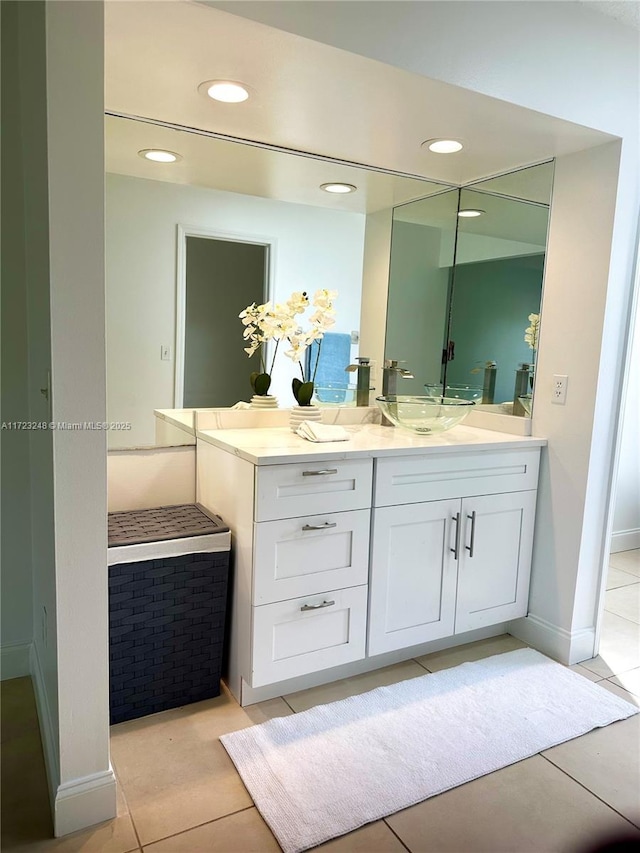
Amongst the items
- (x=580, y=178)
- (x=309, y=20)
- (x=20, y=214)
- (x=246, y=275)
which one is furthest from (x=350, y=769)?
(x=580, y=178)

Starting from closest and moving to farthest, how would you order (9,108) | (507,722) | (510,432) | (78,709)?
(78,709), (9,108), (507,722), (510,432)

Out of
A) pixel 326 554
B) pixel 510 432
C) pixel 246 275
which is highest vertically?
pixel 246 275

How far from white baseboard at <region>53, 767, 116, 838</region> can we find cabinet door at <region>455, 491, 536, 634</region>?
140cm

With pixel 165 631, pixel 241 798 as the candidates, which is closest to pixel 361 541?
pixel 165 631

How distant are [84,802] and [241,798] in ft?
1.35

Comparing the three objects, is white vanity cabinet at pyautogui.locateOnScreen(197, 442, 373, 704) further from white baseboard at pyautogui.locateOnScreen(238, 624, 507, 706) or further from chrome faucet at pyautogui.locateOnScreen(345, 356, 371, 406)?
chrome faucet at pyautogui.locateOnScreen(345, 356, 371, 406)

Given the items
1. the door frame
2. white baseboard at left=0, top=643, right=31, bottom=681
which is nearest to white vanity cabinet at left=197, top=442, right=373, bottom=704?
the door frame

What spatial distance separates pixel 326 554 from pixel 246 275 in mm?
1158

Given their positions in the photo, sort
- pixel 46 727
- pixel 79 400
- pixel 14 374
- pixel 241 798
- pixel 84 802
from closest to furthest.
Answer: pixel 79 400
pixel 84 802
pixel 241 798
pixel 46 727
pixel 14 374

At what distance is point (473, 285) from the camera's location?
287cm

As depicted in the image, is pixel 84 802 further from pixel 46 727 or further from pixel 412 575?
Result: pixel 412 575

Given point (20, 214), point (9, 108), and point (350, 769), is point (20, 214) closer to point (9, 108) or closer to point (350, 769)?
point (9, 108)

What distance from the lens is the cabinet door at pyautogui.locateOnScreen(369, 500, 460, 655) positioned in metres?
2.18

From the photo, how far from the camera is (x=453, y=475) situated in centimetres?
231
